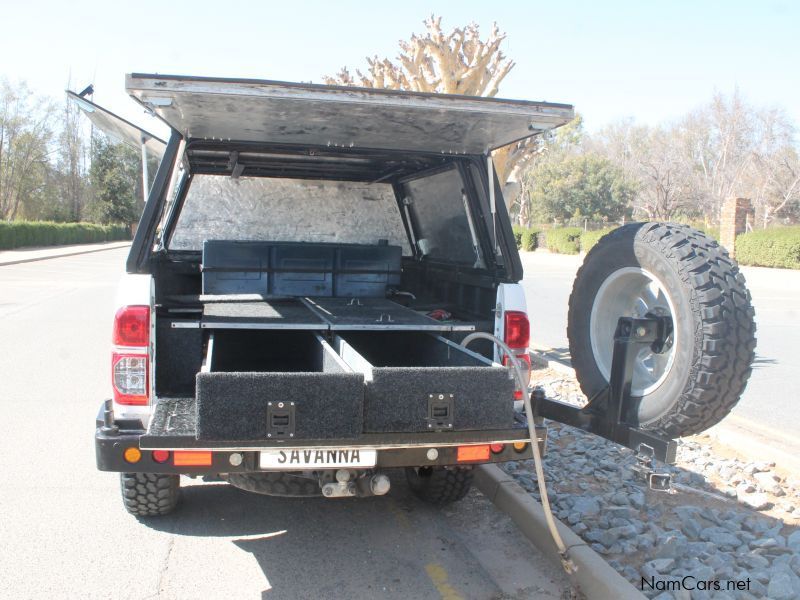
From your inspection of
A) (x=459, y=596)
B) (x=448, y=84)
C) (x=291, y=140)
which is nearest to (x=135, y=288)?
(x=291, y=140)

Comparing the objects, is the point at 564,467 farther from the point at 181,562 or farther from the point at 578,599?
the point at 181,562

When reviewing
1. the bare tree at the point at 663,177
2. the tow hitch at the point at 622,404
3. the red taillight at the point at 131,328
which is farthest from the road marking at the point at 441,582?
the bare tree at the point at 663,177

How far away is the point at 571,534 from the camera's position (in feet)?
13.2

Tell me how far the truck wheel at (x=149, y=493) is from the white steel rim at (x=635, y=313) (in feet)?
8.35

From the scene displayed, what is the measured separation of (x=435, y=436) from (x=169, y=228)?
2.80 metres

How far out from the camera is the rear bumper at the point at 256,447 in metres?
3.23

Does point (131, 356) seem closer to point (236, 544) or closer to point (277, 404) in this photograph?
point (277, 404)

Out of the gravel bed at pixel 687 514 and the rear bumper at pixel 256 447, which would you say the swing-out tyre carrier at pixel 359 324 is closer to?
the rear bumper at pixel 256 447

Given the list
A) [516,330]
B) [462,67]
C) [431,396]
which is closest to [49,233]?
[462,67]

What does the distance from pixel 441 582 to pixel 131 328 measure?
2018mm

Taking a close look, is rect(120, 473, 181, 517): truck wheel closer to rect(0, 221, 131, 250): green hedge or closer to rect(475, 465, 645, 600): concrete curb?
rect(475, 465, 645, 600): concrete curb

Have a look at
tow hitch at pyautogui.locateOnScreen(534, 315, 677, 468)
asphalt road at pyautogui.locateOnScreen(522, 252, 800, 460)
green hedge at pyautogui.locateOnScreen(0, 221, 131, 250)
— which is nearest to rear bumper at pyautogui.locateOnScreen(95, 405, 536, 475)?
tow hitch at pyautogui.locateOnScreen(534, 315, 677, 468)

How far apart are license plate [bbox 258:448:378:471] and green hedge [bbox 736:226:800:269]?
2872 centimetres

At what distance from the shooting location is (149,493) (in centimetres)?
425
